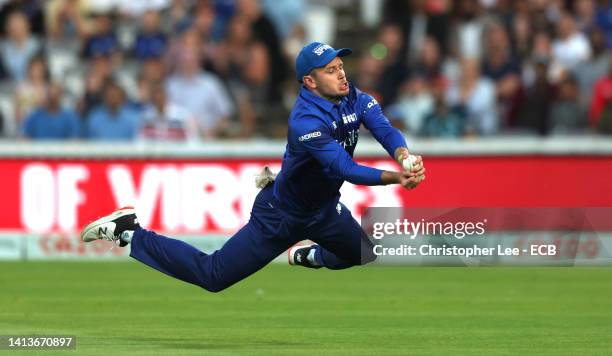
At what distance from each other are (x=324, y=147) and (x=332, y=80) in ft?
2.08

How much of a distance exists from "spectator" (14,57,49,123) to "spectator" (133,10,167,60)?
5.64 feet

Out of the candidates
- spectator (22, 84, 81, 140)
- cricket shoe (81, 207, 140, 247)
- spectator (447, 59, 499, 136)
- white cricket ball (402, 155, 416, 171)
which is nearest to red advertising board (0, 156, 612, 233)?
spectator (22, 84, 81, 140)

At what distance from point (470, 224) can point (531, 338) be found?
2574 millimetres

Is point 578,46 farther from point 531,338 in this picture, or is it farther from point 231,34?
point 531,338

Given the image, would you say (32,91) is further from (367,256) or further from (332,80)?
(332,80)

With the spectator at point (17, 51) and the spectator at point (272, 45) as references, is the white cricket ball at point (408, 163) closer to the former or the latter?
the spectator at point (272, 45)

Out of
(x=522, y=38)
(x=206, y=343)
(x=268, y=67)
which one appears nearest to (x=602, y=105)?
(x=522, y=38)

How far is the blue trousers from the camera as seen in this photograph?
12.3 meters

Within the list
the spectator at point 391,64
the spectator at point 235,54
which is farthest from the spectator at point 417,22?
the spectator at point 235,54

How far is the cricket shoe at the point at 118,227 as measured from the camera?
12.8m

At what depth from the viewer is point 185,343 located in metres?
11.8

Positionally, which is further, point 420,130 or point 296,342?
point 420,130

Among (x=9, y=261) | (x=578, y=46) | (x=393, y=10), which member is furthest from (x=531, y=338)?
(x=393, y=10)

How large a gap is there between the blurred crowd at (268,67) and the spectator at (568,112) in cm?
1
